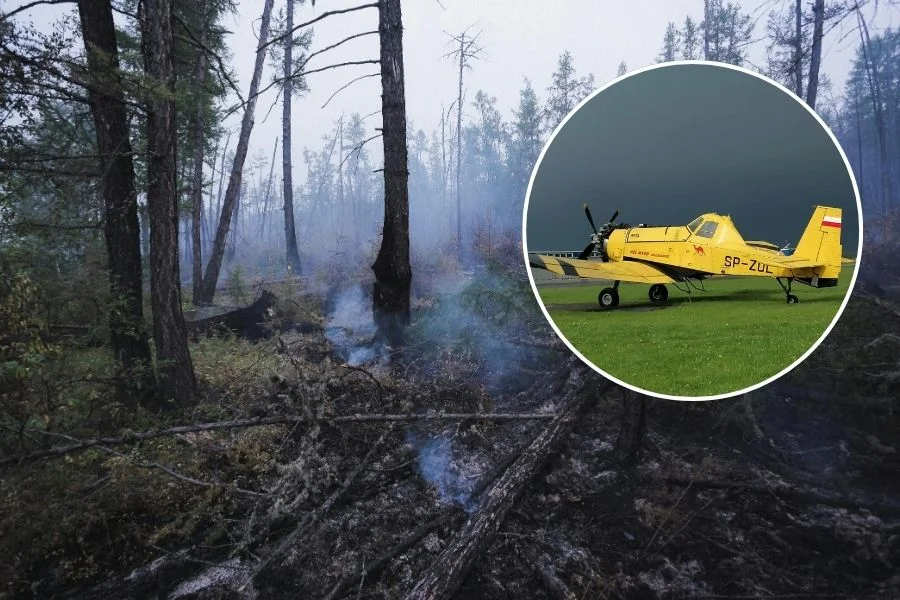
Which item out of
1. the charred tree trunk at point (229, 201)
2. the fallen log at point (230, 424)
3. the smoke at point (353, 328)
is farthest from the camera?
the charred tree trunk at point (229, 201)

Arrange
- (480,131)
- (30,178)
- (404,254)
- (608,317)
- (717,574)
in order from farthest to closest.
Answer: (480,131) → (404,254) → (30,178) → (717,574) → (608,317)

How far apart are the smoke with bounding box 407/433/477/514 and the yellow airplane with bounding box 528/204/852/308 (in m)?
3.11

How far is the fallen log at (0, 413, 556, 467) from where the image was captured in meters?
3.43

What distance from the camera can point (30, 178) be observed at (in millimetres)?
4016

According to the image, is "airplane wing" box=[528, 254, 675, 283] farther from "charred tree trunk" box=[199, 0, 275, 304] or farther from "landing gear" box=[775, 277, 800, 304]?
"charred tree trunk" box=[199, 0, 275, 304]

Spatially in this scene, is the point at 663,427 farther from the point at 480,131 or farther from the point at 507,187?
the point at 480,131

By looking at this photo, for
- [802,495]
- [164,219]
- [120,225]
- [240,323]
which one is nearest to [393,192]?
[164,219]

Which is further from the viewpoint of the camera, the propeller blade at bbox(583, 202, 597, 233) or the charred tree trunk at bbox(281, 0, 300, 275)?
the charred tree trunk at bbox(281, 0, 300, 275)

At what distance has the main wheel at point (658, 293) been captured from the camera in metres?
1.40

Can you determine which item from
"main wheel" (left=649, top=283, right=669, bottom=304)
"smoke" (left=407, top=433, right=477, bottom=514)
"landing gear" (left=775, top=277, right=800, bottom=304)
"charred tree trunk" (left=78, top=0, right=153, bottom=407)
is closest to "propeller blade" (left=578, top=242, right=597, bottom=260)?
"main wheel" (left=649, top=283, right=669, bottom=304)

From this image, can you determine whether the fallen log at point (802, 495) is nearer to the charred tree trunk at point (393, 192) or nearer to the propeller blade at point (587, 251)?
the propeller blade at point (587, 251)

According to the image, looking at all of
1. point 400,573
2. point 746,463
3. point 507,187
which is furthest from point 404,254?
point 507,187

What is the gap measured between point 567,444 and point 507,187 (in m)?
26.3

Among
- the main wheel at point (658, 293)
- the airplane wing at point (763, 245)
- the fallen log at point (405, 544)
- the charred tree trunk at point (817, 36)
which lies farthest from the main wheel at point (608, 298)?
the charred tree trunk at point (817, 36)
